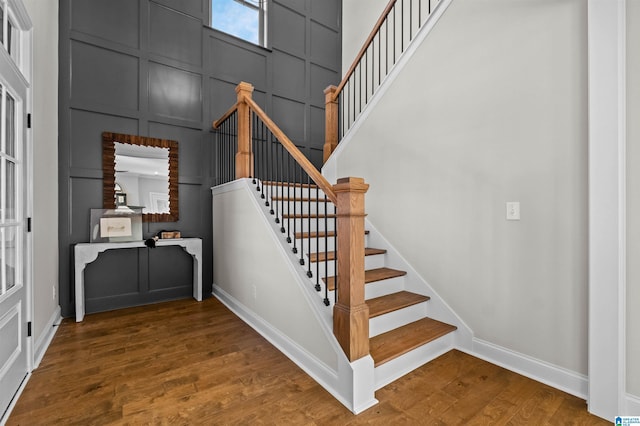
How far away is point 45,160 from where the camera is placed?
262cm

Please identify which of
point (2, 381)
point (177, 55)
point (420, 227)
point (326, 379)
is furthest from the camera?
point (177, 55)

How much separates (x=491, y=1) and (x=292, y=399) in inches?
120

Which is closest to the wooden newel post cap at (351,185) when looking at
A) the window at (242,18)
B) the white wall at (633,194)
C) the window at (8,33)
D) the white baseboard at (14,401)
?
the white wall at (633,194)

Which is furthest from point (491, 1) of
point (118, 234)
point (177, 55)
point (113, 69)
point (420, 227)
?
point (118, 234)

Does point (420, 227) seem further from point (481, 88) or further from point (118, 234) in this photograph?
point (118, 234)

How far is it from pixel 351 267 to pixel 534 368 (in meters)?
1.46

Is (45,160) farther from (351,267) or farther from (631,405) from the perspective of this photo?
(631,405)

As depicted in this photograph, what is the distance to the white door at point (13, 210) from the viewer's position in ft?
5.63

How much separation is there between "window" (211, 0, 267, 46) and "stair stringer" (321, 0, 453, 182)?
2268mm

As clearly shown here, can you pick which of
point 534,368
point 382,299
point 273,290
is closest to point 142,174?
point 273,290

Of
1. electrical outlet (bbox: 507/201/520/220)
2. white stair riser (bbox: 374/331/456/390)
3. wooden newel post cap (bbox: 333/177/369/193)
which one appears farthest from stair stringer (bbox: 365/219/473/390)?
wooden newel post cap (bbox: 333/177/369/193)

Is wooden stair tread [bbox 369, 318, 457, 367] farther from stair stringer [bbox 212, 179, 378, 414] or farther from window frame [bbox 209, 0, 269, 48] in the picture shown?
window frame [bbox 209, 0, 269, 48]

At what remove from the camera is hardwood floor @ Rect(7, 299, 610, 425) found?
167 cm

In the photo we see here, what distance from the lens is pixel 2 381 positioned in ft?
5.41
